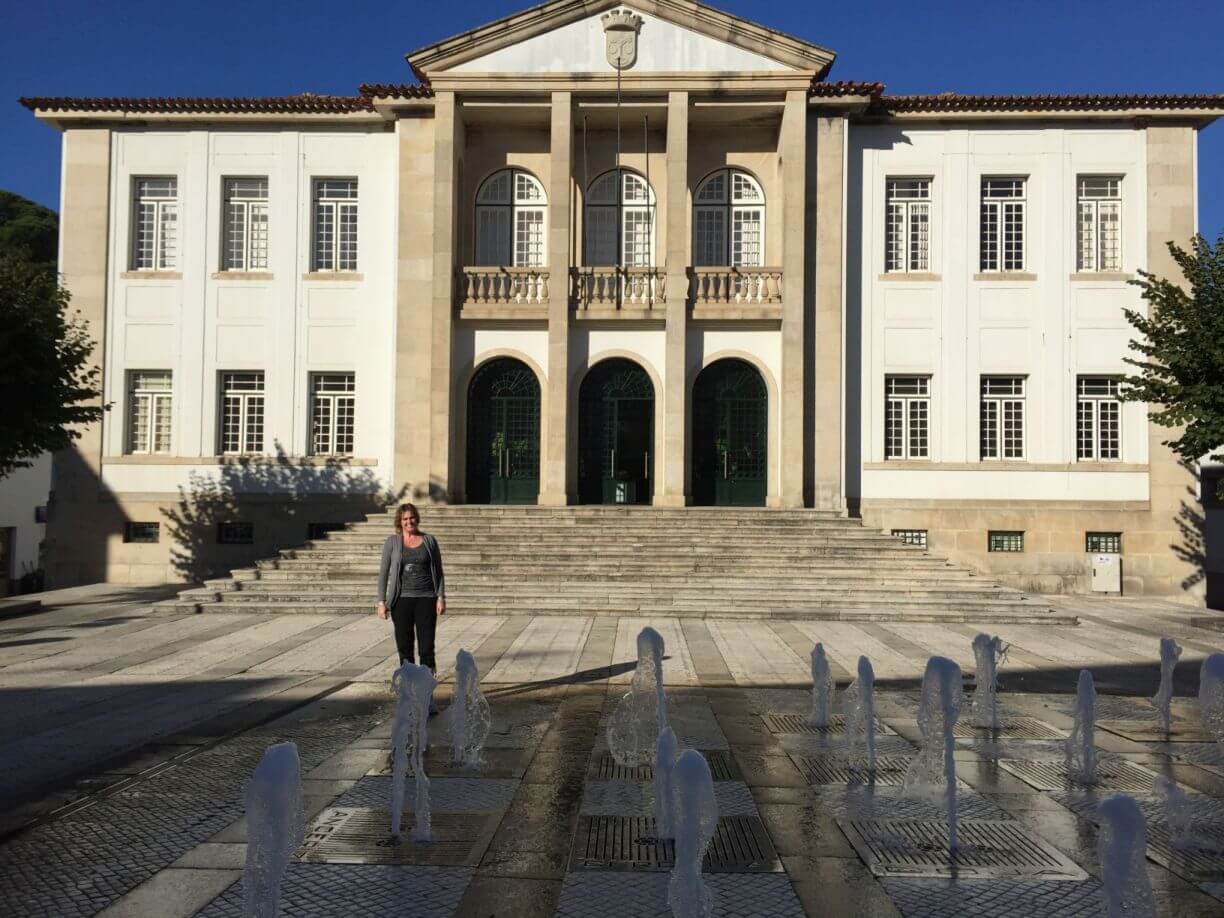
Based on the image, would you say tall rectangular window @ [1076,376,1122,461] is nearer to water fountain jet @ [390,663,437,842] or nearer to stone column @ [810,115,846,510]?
stone column @ [810,115,846,510]

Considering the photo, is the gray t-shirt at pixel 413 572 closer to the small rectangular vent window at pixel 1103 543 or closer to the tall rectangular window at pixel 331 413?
the tall rectangular window at pixel 331 413

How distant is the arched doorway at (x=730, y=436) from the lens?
75.9ft

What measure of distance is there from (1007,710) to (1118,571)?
48.4 ft

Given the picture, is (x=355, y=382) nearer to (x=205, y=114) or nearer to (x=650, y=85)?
(x=205, y=114)

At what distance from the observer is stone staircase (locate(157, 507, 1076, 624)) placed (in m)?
16.5

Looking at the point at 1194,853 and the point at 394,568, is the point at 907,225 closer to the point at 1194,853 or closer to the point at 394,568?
the point at 394,568

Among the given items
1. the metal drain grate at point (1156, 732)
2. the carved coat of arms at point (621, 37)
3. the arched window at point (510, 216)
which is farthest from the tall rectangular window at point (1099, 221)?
the metal drain grate at point (1156, 732)

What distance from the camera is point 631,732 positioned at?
7172 millimetres

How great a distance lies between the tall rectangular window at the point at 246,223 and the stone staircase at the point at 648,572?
7.60 metres

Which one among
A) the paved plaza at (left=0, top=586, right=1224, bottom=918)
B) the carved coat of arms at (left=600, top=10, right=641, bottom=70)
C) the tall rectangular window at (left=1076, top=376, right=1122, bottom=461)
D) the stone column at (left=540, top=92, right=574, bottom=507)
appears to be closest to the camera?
the paved plaza at (left=0, top=586, right=1224, bottom=918)

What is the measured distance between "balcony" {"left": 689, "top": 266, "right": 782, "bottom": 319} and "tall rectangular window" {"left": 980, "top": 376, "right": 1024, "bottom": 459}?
211 inches

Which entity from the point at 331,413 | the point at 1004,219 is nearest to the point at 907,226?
the point at 1004,219

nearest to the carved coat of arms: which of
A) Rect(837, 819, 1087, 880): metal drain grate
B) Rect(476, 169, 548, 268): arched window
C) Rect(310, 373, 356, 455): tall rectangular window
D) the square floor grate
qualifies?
Rect(476, 169, 548, 268): arched window

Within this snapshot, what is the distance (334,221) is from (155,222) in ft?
14.1
